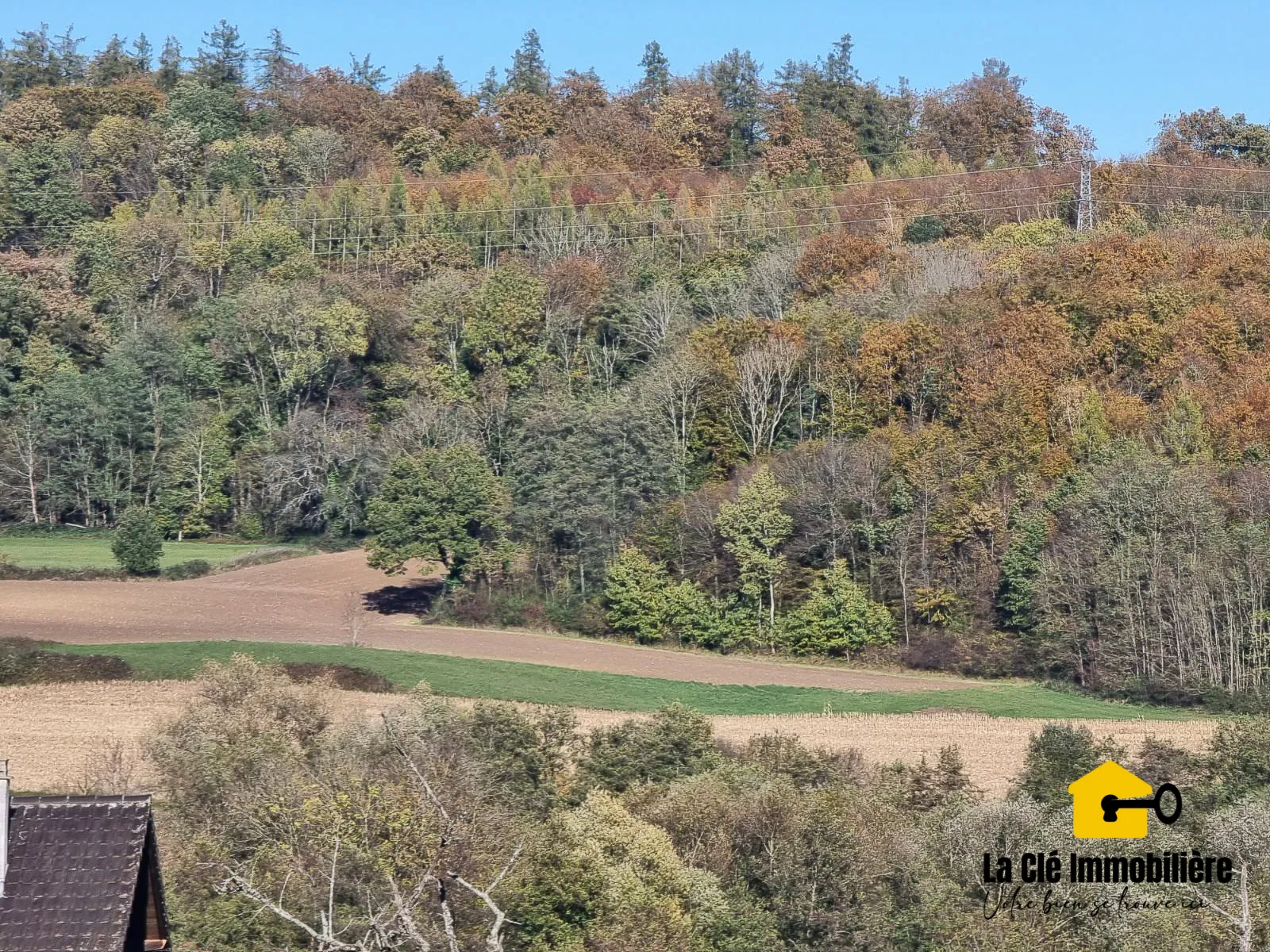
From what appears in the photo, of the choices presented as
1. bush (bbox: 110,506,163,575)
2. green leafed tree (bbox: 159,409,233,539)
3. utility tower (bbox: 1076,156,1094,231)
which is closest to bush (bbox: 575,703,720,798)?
bush (bbox: 110,506,163,575)

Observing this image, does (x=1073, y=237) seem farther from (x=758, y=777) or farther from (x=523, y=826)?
(x=523, y=826)

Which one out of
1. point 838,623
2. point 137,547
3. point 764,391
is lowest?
point 838,623

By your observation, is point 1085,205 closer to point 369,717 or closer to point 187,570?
point 187,570

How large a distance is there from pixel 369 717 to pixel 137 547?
30.1 meters

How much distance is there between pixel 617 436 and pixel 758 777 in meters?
33.6

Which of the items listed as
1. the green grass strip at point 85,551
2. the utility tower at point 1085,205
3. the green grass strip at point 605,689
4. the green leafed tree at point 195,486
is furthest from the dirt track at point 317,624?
the utility tower at point 1085,205

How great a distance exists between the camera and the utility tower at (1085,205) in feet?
274

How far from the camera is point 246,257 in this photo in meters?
91.0

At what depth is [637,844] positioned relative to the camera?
28562mm

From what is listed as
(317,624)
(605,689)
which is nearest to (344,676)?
(605,689)

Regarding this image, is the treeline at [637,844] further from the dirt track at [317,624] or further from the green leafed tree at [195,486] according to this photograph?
the green leafed tree at [195,486]

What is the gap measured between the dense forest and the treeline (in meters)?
23.5

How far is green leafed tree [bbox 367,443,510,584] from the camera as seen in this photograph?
6444 centimetres

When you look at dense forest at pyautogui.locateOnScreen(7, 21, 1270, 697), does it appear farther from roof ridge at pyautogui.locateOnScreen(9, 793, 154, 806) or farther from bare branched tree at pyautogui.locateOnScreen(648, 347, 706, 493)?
roof ridge at pyautogui.locateOnScreen(9, 793, 154, 806)
